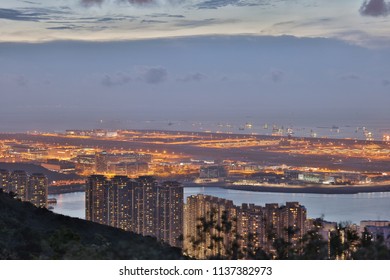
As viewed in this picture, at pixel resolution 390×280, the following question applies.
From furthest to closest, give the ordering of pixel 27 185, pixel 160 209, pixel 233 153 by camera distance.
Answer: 1. pixel 233 153
2. pixel 27 185
3. pixel 160 209

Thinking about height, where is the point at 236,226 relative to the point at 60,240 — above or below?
below

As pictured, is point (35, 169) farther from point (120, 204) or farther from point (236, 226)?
point (236, 226)

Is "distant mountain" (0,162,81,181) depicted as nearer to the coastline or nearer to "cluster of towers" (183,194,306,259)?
the coastline

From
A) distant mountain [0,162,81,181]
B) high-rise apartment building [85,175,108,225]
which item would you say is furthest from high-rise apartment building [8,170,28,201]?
distant mountain [0,162,81,181]

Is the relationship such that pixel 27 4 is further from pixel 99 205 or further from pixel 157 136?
pixel 157 136

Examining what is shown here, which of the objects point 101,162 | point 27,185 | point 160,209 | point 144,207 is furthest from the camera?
point 101,162

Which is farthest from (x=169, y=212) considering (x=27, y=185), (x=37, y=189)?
(x=27, y=185)

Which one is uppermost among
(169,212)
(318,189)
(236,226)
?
(236,226)
